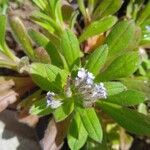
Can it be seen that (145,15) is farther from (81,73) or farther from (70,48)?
(81,73)

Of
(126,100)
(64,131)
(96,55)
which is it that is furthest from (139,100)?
(64,131)

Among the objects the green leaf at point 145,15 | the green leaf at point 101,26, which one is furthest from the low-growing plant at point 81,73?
the green leaf at point 145,15

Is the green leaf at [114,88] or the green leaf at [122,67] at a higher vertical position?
the green leaf at [122,67]

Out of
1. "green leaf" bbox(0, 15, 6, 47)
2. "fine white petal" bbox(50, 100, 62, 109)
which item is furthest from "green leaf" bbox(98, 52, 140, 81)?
"green leaf" bbox(0, 15, 6, 47)

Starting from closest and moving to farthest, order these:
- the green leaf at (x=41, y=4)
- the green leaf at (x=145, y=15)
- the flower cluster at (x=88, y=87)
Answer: the flower cluster at (x=88, y=87)
the green leaf at (x=41, y=4)
the green leaf at (x=145, y=15)

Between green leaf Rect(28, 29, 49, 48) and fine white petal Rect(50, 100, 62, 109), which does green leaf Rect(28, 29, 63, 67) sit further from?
fine white petal Rect(50, 100, 62, 109)

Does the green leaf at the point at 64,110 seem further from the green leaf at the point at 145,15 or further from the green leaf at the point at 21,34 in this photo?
the green leaf at the point at 145,15
